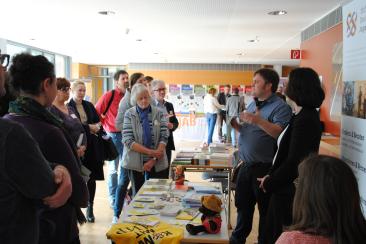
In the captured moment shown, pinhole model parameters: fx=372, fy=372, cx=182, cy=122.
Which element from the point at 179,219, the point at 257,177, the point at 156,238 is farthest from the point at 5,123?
the point at 257,177

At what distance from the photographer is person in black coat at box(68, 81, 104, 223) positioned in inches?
131

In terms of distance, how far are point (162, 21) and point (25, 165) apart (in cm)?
455

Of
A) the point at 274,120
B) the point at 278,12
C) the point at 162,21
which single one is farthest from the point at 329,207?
the point at 162,21

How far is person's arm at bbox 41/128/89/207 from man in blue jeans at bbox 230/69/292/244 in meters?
1.48

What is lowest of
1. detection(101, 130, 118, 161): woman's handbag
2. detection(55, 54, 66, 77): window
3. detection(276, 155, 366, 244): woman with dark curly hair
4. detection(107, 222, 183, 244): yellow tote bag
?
detection(107, 222, 183, 244): yellow tote bag

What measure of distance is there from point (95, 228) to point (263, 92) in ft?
7.45

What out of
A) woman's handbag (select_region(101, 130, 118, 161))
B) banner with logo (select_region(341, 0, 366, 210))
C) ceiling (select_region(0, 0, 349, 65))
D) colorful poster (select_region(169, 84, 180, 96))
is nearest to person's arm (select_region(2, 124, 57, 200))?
banner with logo (select_region(341, 0, 366, 210))

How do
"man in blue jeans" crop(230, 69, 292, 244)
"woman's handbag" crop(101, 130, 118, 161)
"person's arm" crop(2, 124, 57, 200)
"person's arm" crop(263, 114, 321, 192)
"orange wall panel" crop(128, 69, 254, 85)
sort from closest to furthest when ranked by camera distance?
1. "person's arm" crop(2, 124, 57, 200)
2. "person's arm" crop(263, 114, 321, 192)
3. "man in blue jeans" crop(230, 69, 292, 244)
4. "woman's handbag" crop(101, 130, 118, 161)
5. "orange wall panel" crop(128, 69, 254, 85)

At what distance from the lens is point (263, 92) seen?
3.02m

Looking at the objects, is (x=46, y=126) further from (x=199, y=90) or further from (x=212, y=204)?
(x=199, y=90)

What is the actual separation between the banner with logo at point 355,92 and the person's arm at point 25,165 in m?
1.95

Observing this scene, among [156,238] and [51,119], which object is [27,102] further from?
[156,238]

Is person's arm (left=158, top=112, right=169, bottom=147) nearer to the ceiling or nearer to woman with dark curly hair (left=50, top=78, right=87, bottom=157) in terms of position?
woman with dark curly hair (left=50, top=78, right=87, bottom=157)

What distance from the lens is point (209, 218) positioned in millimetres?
2057
